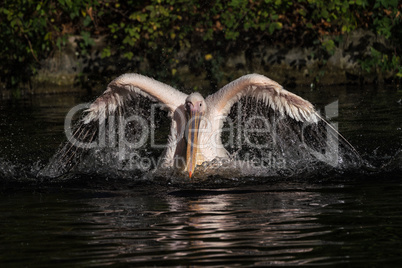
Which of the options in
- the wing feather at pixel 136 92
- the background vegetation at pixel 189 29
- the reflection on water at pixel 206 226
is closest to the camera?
the reflection on water at pixel 206 226

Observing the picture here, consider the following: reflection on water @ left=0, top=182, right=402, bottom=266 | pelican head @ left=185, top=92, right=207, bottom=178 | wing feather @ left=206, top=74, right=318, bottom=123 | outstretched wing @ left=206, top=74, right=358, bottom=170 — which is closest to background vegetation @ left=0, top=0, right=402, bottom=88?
outstretched wing @ left=206, top=74, right=358, bottom=170

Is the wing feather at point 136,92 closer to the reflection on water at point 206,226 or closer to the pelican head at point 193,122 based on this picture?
the pelican head at point 193,122

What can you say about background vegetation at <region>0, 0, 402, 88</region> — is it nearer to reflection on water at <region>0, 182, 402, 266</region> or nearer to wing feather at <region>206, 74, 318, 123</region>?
wing feather at <region>206, 74, 318, 123</region>

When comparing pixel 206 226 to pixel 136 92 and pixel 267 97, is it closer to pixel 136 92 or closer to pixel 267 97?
pixel 267 97

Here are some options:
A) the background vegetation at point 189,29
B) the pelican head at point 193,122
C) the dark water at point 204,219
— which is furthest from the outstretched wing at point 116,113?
the background vegetation at point 189,29

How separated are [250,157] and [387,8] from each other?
725cm

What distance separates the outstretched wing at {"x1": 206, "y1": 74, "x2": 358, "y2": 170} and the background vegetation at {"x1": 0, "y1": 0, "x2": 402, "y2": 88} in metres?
6.45

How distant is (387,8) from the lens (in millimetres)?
14125

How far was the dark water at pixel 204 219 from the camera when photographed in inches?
169

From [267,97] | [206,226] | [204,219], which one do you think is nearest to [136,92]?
[267,97]

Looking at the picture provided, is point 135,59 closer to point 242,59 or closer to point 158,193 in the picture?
point 242,59

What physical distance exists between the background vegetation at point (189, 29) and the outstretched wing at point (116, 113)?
618 centimetres

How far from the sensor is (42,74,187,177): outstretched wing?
756cm

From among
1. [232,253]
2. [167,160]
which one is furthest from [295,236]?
[167,160]
